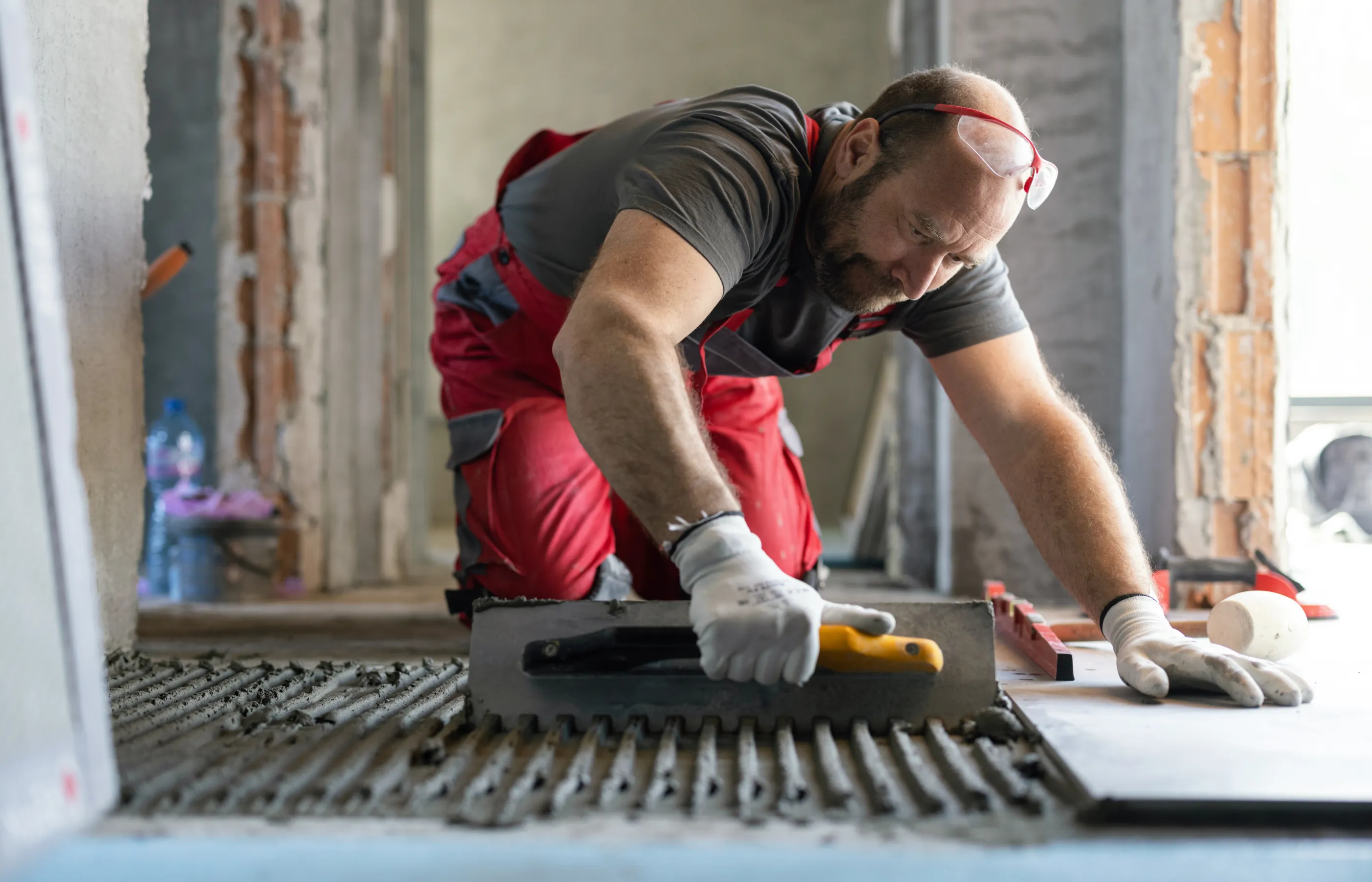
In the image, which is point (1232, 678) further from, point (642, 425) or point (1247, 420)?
point (1247, 420)

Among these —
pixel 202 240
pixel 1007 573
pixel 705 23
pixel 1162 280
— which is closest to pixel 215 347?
pixel 202 240

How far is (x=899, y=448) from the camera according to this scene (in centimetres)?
404

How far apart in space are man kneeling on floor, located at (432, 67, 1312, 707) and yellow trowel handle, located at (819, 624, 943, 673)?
2 centimetres

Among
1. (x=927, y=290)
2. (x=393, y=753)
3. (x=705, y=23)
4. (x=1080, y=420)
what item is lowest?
(x=393, y=753)

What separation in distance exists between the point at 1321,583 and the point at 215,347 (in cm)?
418

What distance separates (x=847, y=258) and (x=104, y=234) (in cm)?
137

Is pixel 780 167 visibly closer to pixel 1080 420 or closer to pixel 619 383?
pixel 619 383

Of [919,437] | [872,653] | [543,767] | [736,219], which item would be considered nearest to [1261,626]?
[872,653]

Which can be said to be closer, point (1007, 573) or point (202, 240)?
point (1007, 573)

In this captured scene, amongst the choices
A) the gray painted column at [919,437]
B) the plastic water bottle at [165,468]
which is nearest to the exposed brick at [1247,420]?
the gray painted column at [919,437]

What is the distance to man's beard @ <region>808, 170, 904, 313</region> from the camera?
5.32ft

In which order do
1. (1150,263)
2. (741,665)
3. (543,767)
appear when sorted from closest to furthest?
1. (543,767)
2. (741,665)
3. (1150,263)

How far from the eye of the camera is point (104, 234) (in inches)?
77.3

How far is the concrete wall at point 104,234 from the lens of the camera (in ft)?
5.99
